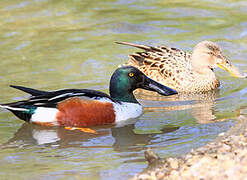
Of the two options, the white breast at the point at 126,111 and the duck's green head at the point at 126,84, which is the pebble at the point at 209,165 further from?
the duck's green head at the point at 126,84

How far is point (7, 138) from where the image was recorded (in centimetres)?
758

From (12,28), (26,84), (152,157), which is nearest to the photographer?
(152,157)

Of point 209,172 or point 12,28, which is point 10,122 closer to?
point 209,172

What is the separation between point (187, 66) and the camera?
32.9ft

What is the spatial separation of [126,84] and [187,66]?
1.91 m

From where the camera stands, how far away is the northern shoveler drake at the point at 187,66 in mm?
9828

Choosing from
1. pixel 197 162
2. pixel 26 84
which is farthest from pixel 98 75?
pixel 197 162

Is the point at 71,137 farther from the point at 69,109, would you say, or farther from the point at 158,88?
the point at 158,88

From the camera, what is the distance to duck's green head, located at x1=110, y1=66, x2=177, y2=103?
8438 mm

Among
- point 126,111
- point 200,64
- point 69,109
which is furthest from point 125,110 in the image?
point 200,64

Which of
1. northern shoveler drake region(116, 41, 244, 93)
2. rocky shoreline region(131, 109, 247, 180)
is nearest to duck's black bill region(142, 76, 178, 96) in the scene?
northern shoveler drake region(116, 41, 244, 93)

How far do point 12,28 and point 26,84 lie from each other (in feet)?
11.5

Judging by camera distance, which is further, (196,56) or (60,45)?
(60,45)

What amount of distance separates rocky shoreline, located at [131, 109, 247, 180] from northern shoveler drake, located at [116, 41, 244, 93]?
162 inches
